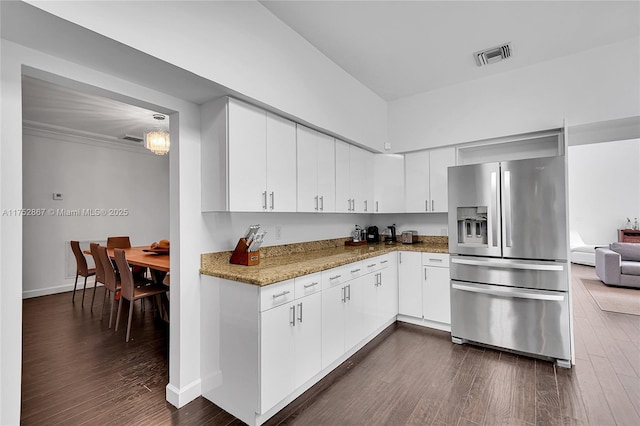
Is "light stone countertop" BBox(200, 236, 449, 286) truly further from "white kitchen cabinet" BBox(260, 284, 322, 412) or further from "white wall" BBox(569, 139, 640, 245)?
"white wall" BBox(569, 139, 640, 245)

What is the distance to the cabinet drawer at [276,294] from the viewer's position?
193cm

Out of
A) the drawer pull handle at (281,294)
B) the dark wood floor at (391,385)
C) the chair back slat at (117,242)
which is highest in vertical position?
the chair back slat at (117,242)

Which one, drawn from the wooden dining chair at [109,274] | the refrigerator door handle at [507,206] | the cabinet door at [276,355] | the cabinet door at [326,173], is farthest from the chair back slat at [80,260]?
the refrigerator door handle at [507,206]

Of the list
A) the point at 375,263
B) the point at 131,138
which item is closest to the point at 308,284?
the point at 375,263

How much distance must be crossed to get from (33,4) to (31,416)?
2.44 meters

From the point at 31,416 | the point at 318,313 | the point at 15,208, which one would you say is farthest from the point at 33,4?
the point at 31,416

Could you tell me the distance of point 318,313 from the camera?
93.5 inches

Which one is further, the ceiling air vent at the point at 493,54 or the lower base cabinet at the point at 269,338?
the ceiling air vent at the point at 493,54

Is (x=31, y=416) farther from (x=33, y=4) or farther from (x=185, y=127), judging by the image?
(x=33, y=4)

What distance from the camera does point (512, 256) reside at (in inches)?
114

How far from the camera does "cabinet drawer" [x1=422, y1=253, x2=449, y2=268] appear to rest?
11.1 ft

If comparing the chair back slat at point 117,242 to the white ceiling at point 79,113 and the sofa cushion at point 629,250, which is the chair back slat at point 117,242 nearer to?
the white ceiling at point 79,113

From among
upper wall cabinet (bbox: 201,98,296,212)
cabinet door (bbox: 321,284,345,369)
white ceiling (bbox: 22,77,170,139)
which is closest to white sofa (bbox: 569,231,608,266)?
cabinet door (bbox: 321,284,345,369)

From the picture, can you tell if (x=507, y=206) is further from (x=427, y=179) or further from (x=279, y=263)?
(x=279, y=263)
